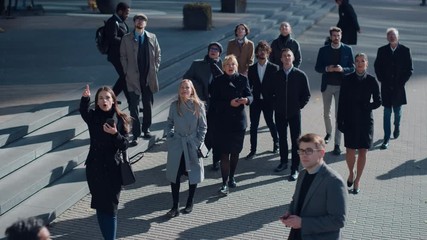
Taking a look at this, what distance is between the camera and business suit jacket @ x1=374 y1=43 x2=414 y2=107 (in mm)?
13055

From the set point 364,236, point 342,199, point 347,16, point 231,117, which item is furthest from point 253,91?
point 347,16

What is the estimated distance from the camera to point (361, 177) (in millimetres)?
11672

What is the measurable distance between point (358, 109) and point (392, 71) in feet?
9.37

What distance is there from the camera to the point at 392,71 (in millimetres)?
13211

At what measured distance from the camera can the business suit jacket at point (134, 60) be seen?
476 inches

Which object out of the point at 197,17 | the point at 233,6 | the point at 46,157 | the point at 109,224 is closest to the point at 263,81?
the point at 46,157

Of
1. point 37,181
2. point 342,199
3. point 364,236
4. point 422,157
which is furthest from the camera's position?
point 422,157

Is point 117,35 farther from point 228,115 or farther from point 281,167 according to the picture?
point 281,167

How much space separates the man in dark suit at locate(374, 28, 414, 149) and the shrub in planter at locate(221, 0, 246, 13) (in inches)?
666

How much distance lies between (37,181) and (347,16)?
35.3 ft

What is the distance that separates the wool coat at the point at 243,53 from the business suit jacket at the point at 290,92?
185 centimetres

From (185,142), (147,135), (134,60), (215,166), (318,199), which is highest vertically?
(318,199)

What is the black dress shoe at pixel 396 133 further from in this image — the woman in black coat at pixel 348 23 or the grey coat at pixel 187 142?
the woman in black coat at pixel 348 23

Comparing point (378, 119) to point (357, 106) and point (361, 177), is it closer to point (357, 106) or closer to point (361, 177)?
point (361, 177)
